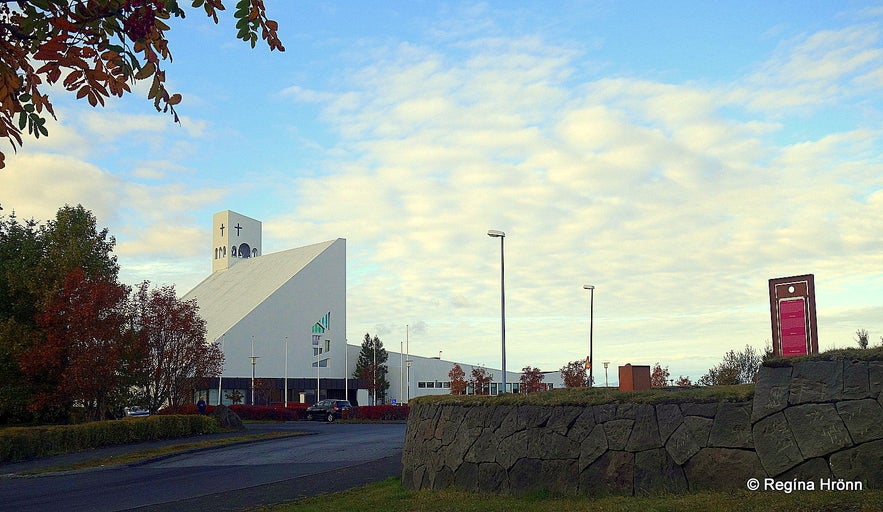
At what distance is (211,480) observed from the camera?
66.1ft

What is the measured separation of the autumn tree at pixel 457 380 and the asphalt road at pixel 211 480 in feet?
197

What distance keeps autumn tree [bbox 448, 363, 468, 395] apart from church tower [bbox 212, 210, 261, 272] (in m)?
37.0

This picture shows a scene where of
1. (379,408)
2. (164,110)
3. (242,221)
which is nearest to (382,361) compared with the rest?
(242,221)

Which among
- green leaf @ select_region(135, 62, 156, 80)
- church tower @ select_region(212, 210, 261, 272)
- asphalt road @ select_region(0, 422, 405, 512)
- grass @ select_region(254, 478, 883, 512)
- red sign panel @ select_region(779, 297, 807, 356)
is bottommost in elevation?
asphalt road @ select_region(0, 422, 405, 512)

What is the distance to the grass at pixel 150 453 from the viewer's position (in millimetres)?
24734

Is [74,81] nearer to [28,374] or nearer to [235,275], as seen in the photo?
[28,374]

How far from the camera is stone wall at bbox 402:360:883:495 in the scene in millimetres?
9555

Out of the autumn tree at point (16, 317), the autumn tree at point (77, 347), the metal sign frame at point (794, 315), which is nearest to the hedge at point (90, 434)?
the autumn tree at point (77, 347)

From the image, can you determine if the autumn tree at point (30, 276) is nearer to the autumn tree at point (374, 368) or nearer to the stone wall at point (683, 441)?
the stone wall at point (683, 441)

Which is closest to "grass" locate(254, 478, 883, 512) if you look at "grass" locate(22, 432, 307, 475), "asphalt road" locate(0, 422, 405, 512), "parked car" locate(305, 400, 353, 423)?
"asphalt road" locate(0, 422, 405, 512)

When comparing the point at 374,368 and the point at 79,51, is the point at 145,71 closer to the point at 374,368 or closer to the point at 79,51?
the point at 79,51

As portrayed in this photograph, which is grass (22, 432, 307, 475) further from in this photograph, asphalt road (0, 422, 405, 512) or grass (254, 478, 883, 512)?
grass (254, 478, 883, 512)

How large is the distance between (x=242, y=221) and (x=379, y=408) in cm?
6496

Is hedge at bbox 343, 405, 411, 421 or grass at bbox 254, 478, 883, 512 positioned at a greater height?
grass at bbox 254, 478, 883, 512
